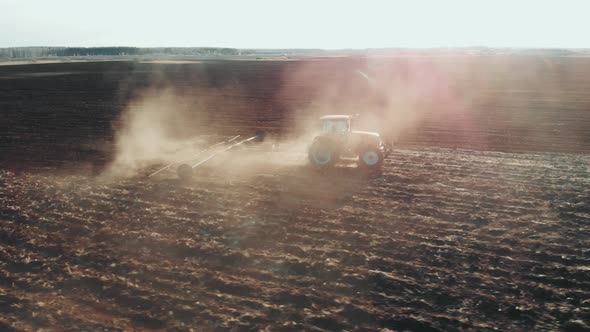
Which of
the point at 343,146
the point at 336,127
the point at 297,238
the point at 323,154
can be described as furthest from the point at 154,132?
the point at 297,238

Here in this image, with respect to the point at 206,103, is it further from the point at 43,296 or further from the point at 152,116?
the point at 43,296

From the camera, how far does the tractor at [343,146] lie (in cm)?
1359

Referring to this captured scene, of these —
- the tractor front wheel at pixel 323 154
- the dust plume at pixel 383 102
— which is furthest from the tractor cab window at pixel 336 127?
the dust plume at pixel 383 102

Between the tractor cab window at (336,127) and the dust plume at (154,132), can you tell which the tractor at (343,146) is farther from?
the dust plume at (154,132)

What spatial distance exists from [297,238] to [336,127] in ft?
18.2

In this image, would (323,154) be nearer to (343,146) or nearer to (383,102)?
(343,146)

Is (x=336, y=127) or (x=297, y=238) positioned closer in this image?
(x=297, y=238)

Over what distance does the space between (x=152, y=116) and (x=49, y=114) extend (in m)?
5.87

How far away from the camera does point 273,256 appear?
8375 mm

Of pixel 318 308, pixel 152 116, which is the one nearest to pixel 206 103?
pixel 152 116

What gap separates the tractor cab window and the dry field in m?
1.29

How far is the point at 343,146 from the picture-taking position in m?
13.8

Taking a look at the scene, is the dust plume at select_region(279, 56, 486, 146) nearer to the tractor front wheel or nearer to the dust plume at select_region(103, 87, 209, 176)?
the dust plume at select_region(103, 87, 209, 176)

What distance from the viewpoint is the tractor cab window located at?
1383 cm
